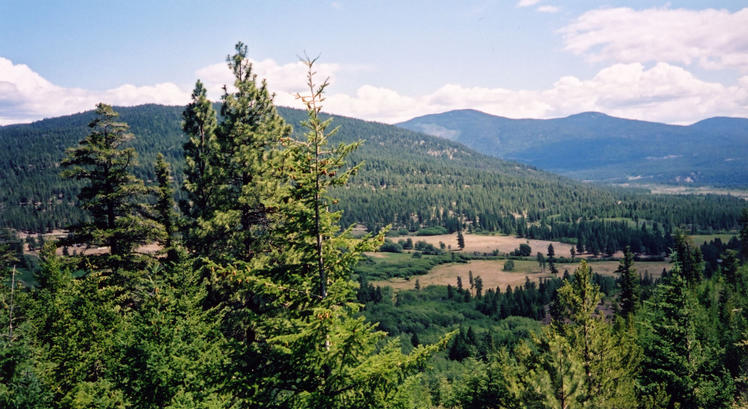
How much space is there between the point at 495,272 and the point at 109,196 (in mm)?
150054

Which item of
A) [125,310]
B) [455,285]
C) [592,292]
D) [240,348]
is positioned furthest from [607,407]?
[455,285]

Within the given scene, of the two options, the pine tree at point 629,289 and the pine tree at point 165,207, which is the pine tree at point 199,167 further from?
the pine tree at point 629,289

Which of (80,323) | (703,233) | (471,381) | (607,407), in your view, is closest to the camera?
(607,407)

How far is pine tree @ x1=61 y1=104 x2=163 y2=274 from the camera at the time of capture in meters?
22.0

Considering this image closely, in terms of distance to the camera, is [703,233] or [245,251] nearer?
[245,251]

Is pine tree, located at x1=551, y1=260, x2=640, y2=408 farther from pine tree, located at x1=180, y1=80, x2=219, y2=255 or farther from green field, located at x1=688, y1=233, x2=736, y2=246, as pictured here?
green field, located at x1=688, y1=233, x2=736, y2=246

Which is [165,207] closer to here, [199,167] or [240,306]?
[199,167]

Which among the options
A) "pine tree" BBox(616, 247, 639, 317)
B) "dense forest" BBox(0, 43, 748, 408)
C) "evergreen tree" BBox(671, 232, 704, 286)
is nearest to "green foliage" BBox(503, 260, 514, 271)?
"evergreen tree" BBox(671, 232, 704, 286)

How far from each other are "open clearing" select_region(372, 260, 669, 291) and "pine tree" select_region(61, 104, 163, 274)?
123 metres

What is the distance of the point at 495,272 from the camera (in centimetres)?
15750

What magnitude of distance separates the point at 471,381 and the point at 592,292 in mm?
21134

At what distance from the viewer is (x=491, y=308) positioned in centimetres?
11162

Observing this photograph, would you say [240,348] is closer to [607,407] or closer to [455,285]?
[607,407]

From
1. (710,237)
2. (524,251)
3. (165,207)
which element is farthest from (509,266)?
(165,207)
